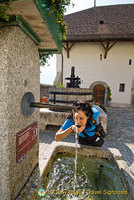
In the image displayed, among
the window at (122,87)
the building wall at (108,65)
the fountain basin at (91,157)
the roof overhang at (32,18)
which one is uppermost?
the building wall at (108,65)

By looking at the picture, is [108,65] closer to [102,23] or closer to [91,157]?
[102,23]

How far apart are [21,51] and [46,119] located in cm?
357

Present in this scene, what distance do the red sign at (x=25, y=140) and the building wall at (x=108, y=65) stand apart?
12.3m

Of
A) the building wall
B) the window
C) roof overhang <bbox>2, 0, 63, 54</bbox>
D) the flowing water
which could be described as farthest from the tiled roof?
the flowing water

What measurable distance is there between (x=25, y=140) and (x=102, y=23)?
53.2ft

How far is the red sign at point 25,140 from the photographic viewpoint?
52.8 inches

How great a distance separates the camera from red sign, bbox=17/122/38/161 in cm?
134

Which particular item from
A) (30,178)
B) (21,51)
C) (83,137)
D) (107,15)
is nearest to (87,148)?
(83,137)

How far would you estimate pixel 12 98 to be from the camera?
1163mm

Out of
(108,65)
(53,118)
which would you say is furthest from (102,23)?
(53,118)

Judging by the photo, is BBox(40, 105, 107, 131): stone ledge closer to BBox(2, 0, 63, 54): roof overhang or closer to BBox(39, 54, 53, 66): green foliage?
BBox(39, 54, 53, 66): green foliage

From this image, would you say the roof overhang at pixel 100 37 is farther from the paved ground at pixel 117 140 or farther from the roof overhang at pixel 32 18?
the roof overhang at pixel 32 18

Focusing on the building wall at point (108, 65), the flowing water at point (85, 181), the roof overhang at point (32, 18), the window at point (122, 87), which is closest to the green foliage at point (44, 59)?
the roof overhang at point (32, 18)

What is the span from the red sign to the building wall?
12288 mm
